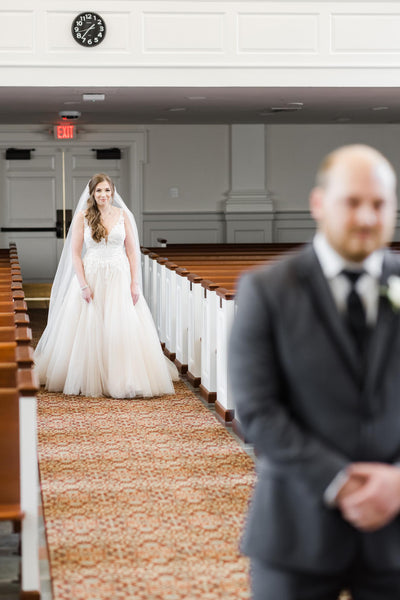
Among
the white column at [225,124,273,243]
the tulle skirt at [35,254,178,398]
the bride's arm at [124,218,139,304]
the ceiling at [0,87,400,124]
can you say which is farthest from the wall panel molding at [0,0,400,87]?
the white column at [225,124,273,243]

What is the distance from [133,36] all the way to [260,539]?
9.00 m

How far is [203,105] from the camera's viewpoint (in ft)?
40.9

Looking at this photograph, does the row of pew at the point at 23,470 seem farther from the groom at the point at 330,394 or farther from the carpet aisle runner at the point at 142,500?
the groom at the point at 330,394

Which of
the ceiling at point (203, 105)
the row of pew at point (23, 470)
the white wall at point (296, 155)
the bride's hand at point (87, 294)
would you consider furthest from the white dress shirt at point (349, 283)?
the white wall at point (296, 155)

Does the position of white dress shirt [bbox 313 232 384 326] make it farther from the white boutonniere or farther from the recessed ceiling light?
the recessed ceiling light

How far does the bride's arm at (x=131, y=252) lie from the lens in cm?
788

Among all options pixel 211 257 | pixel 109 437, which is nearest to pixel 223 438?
pixel 109 437

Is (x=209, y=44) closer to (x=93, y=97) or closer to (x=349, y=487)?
(x=93, y=97)

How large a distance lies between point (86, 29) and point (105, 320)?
12.5 feet

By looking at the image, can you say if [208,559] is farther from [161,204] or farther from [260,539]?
[161,204]

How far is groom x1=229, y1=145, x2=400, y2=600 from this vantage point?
6.02 ft

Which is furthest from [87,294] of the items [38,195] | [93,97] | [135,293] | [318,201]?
[38,195]

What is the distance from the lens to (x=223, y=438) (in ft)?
20.8

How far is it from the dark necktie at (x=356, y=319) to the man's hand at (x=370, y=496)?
234mm
